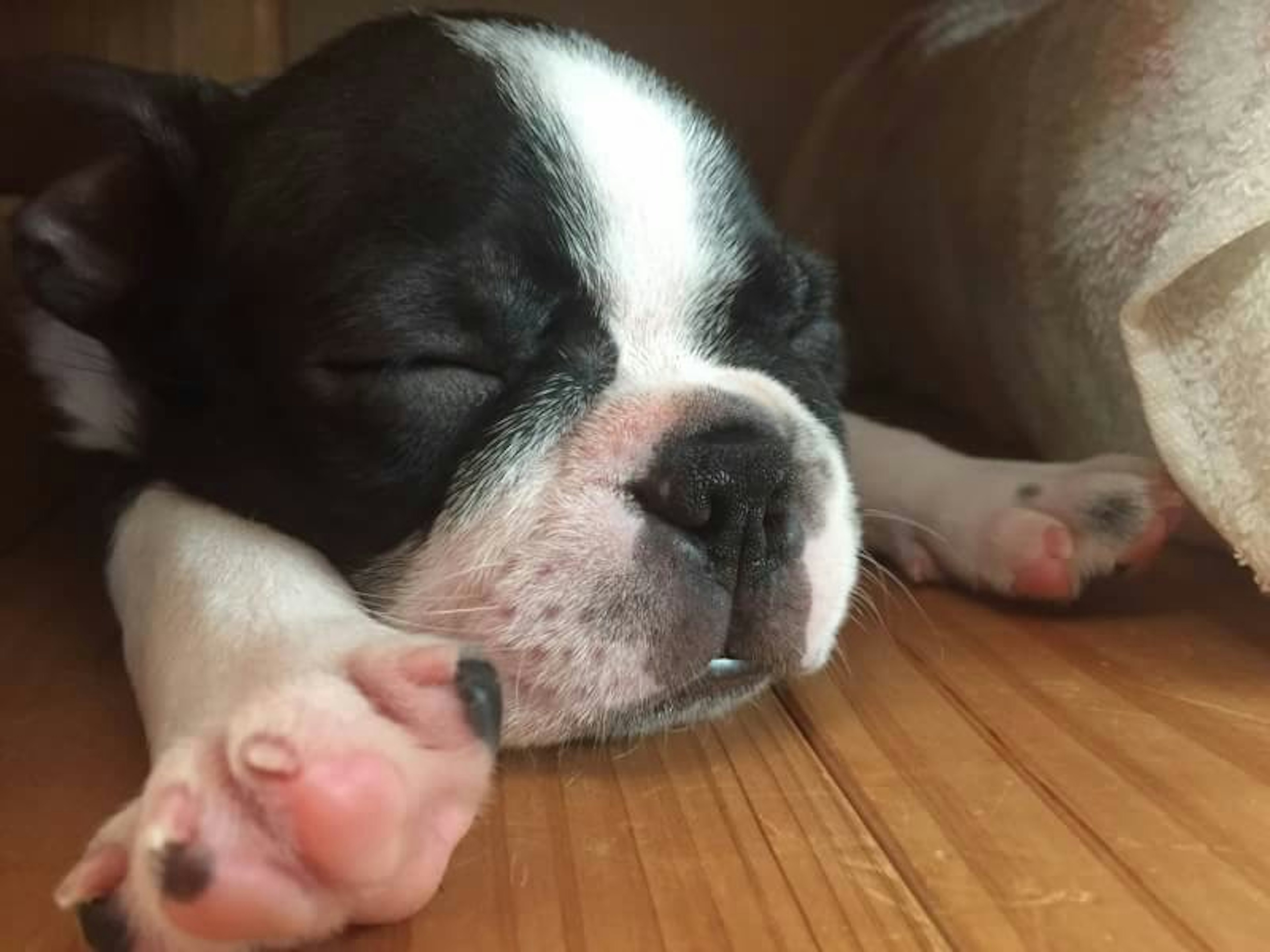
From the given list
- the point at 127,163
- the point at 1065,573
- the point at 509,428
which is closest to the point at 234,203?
the point at 127,163

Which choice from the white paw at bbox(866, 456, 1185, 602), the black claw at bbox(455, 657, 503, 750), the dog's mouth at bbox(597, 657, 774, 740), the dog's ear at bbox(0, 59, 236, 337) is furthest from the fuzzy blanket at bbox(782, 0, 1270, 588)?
the dog's ear at bbox(0, 59, 236, 337)

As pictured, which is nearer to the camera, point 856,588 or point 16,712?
point 16,712

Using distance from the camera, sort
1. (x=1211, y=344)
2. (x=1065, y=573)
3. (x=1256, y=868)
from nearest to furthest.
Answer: (x=1256, y=868), (x=1211, y=344), (x=1065, y=573)

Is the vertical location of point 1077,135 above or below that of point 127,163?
above

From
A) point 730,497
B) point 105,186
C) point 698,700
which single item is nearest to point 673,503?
point 730,497

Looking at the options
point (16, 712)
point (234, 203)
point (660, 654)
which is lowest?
point (16, 712)

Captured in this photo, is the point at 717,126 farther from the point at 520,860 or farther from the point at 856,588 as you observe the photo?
the point at 520,860

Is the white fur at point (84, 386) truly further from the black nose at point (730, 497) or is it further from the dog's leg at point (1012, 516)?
the dog's leg at point (1012, 516)

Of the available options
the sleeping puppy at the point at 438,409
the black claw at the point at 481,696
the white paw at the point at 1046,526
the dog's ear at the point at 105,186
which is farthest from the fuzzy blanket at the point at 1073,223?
the dog's ear at the point at 105,186
